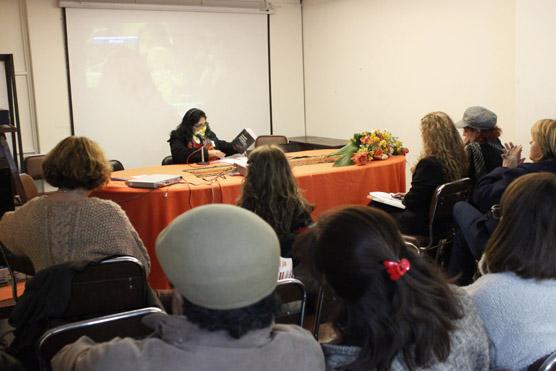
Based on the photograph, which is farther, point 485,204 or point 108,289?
point 485,204

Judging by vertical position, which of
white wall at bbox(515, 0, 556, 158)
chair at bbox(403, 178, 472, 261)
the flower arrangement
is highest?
white wall at bbox(515, 0, 556, 158)

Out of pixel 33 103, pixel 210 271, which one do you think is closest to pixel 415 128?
pixel 33 103

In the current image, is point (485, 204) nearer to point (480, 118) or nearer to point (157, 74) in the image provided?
point (480, 118)

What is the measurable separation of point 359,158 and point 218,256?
3673mm

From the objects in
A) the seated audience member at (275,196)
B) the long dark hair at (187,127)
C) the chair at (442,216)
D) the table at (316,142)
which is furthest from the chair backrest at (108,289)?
the table at (316,142)

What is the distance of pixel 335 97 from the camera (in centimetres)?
755

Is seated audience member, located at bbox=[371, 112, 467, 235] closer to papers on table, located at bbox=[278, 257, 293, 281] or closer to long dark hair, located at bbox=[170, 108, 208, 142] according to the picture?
papers on table, located at bbox=[278, 257, 293, 281]

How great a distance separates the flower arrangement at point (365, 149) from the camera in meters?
4.73

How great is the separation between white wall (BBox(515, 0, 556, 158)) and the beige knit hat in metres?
4.10

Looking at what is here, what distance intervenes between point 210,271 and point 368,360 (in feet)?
1.42

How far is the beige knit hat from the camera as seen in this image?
1117mm

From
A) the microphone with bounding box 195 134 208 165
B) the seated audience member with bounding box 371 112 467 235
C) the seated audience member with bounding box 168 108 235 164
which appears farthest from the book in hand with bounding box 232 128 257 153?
the seated audience member with bounding box 371 112 467 235

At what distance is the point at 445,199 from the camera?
371cm

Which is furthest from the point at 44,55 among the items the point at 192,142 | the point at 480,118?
the point at 480,118
